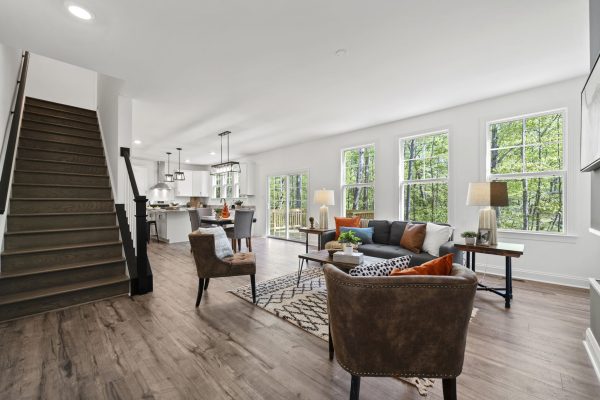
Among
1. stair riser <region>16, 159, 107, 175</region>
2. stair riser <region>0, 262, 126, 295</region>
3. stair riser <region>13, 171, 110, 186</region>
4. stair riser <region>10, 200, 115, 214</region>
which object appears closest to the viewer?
stair riser <region>0, 262, 126, 295</region>

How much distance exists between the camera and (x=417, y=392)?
1690 mm

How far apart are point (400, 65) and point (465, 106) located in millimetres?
2013

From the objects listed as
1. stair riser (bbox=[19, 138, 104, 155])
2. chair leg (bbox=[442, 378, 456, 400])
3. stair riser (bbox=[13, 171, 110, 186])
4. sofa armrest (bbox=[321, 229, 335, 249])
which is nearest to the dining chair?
sofa armrest (bbox=[321, 229, 335, 249])

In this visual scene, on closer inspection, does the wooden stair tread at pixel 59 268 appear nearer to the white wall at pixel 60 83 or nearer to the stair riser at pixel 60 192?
the stair riser at pixel 60 192

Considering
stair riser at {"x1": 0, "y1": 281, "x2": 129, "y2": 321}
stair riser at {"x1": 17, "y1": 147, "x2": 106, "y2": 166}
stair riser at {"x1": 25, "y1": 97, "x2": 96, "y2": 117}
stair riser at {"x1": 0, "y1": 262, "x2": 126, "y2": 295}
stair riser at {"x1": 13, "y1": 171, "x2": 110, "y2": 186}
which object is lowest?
stair riser at {"x1": 0, "y1": 281, "x2": 129, "y2": 321}

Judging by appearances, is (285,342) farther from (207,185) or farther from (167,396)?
(207,185)

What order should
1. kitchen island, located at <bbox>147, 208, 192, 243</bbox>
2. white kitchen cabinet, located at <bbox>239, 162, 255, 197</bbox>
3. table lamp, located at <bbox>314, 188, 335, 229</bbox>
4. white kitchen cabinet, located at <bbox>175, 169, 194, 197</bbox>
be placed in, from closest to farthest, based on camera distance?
table lamp, located at <bbox>314, 188, 335, 229</bbox> → kitchen island, located at <bbox>147, 208, 192, 243</bbox> → white kitchen cabinet, located at <bbox>239, 162, 255, 197</bbox> → white kitchen cabinet, located at <bbox>175, 169, 194, 197</bbox>

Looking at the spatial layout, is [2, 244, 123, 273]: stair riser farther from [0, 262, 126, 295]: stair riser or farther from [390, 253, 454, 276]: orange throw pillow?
[390, 253, 454, 276]: orange throw pillow

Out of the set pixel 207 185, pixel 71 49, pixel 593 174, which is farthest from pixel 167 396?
pixel 207 185

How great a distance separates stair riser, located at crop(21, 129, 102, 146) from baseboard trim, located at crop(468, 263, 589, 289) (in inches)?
267

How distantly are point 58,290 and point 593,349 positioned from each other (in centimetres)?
484

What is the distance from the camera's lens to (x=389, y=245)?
14.6ft

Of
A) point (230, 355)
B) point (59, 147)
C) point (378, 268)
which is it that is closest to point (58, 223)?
point (59, 147)

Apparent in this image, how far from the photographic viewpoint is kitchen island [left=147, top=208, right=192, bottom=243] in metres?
6.98
